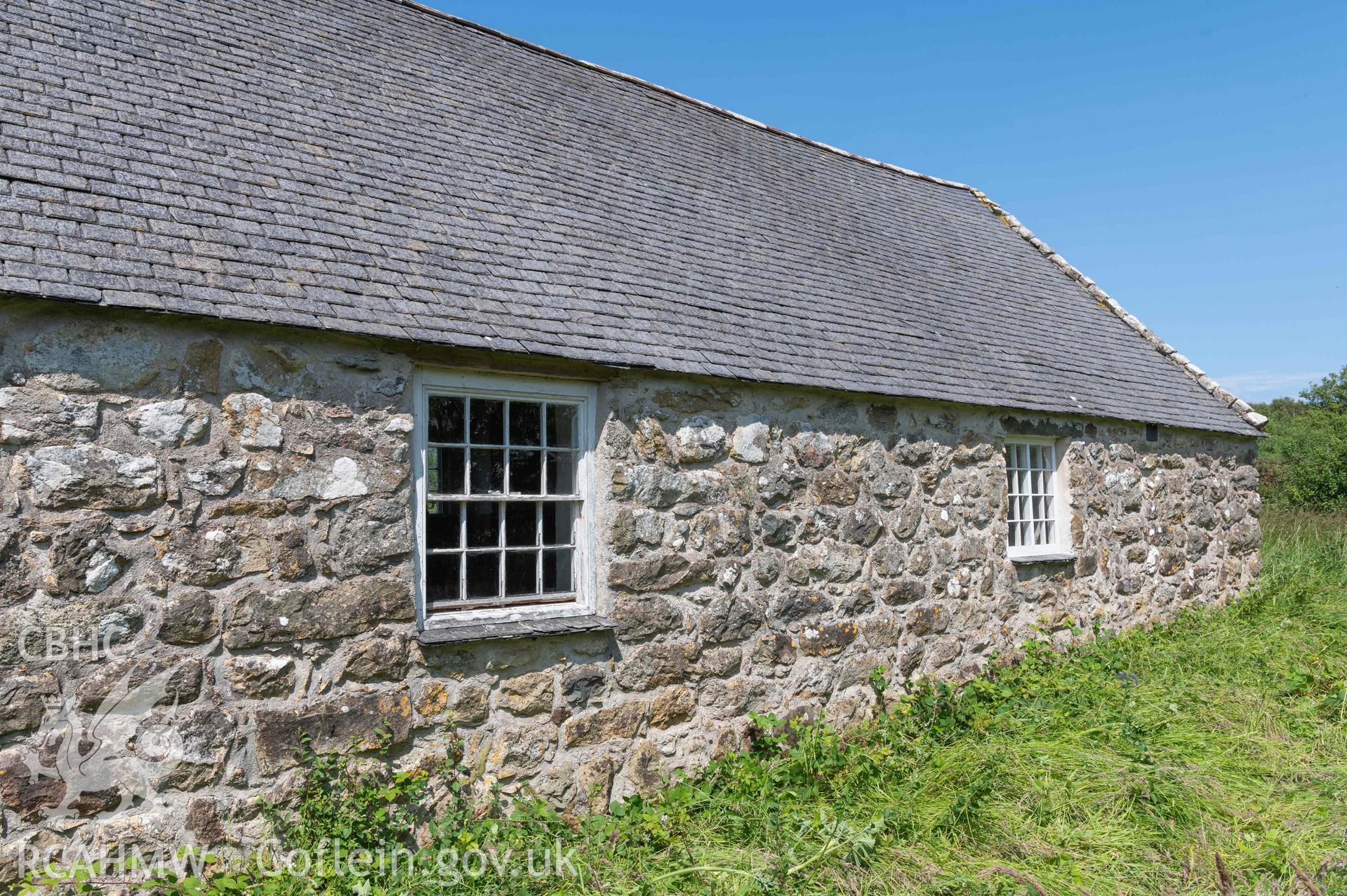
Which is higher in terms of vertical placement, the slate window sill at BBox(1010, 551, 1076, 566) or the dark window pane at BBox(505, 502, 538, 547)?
the dark window pane at BBox(505, 502, 538, 547)

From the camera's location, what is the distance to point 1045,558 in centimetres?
830

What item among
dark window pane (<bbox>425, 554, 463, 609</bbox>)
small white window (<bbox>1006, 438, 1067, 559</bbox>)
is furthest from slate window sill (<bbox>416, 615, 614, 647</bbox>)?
small white window (<bbox>1006, 438, 1067, 559</bbox>)

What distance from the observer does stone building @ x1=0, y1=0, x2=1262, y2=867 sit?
13.0 ft

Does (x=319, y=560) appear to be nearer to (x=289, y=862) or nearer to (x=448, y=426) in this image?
(x=448, y=426)

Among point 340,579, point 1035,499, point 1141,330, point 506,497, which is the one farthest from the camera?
point 1141,330

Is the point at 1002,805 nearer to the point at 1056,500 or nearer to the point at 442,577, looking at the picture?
the point at 442,577

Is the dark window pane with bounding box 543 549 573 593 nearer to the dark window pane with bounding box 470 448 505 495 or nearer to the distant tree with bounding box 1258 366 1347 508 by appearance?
the dark window pane with bounding box 470 448 505 495

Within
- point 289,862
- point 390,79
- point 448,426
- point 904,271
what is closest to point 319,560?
point 448,426

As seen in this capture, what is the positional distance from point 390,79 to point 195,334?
3.76 metres

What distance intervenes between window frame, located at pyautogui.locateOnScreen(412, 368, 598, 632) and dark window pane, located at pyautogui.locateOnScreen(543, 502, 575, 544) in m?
0.06

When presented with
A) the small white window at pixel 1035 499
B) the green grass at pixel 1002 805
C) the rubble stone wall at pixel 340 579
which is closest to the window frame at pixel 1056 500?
the small white window at pixel 1035 499

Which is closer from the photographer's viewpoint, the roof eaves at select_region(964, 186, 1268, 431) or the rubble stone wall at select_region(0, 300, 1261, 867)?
the rubble stone wall at select_region(0, 300, 1261, 867)

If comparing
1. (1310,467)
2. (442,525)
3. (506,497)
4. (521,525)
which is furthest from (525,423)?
(1310,467)

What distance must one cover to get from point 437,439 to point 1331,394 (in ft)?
130
